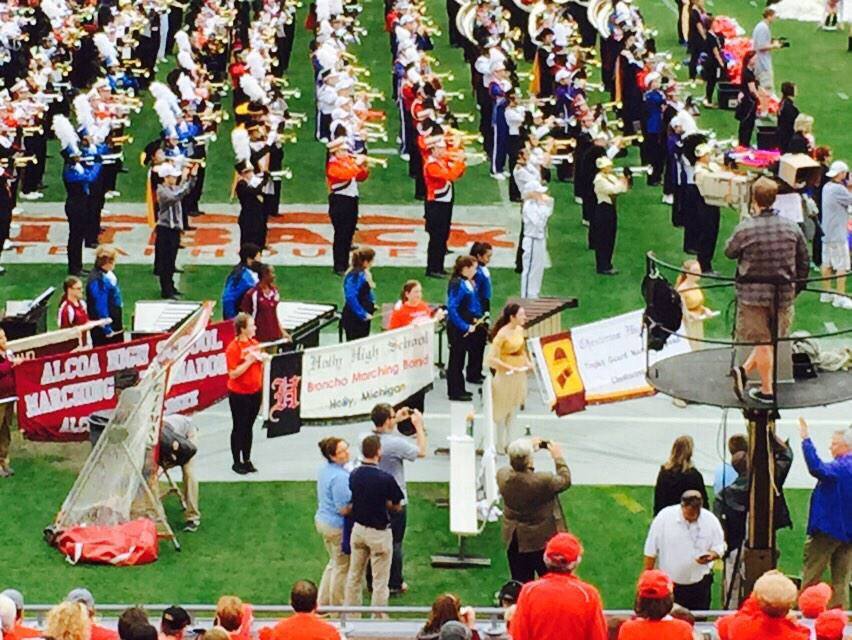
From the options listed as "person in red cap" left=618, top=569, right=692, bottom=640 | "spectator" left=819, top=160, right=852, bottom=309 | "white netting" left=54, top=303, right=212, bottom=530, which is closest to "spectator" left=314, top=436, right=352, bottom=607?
"white netting" left=54, top=303, right=212, bottom=530

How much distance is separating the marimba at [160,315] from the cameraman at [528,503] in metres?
5.42

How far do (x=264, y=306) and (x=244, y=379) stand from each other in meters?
1.77

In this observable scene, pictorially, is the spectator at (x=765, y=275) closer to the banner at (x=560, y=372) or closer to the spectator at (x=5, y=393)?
the banner at (x=560, y=372)

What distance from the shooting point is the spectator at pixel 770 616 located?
11586mm

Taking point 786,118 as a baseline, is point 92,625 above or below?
below

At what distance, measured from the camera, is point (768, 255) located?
518 inches

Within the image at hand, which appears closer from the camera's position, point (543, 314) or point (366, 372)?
point (366, 372)

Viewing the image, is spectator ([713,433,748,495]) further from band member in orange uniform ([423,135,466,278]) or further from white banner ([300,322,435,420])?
band member in orange uniform ([423,135,466,278])

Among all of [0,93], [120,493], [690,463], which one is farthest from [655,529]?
[0,93]

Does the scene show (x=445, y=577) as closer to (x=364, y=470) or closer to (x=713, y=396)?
(x=364, y=470)

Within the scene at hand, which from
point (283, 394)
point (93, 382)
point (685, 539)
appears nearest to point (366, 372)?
point (283, 394)

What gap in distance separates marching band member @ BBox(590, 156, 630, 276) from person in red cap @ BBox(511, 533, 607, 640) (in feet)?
39.6

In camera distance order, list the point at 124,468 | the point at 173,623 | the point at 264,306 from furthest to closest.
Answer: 1. the point at 264,306
2. the point at 124,468
3. the point at 173,623

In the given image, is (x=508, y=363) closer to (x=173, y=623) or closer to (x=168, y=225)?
(x=168, y=225)
